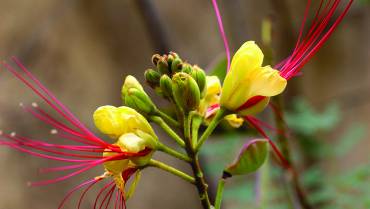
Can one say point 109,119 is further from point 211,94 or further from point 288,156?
point 288,156

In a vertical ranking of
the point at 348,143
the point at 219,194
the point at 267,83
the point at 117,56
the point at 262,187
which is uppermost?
the point at 267,83

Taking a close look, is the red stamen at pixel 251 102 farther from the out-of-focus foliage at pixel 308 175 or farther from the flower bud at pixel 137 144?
the out-of-focus foliage at pixel 308 175

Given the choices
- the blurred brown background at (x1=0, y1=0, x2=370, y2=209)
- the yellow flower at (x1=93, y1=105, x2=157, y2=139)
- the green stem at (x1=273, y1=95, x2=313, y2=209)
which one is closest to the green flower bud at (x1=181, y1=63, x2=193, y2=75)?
the yellow flower at (x1=93, y1=105, x2=157, y2=139)

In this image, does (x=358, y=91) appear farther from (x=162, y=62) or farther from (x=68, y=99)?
(x=162, y=62)

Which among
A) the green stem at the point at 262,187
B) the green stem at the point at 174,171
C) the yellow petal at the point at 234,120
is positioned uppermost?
the green stem at the point at 174,171

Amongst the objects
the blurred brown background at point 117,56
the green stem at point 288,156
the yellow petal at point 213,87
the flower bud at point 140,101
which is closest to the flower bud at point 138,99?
the flower bud at point 140,101

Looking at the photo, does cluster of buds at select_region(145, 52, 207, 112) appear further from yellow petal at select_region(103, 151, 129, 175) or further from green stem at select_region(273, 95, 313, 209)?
green stem at select_region(273, 95, 313, 209)

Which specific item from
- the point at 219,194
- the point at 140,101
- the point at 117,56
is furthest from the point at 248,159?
the point at 117,56
